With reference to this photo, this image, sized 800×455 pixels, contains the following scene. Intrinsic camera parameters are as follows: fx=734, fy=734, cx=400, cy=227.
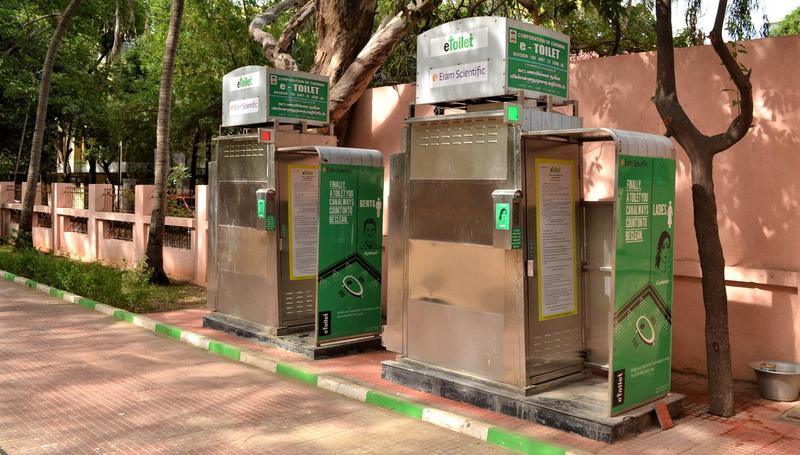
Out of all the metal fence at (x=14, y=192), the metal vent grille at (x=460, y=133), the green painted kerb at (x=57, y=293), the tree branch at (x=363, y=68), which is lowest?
the green painted kerb at (x=57, y=293)

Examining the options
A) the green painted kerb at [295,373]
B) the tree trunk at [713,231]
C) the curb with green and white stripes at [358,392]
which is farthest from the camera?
the green painted kerb at [295,373]

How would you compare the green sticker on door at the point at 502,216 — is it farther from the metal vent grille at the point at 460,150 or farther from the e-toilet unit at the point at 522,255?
the metal vent grille at the point at 460,150

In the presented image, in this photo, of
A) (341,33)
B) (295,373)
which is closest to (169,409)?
(295,373)

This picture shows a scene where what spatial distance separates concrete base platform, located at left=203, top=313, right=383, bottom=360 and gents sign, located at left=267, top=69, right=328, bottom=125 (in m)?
2.74

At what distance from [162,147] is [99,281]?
2.64 m

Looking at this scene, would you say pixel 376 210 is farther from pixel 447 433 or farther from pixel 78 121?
pixel 78 121

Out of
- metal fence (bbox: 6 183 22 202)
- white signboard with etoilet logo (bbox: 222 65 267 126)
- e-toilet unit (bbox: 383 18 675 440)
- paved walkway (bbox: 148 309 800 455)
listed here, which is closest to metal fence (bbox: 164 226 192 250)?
white signboard with etoilet logo (bbox: 222 65 267 126)

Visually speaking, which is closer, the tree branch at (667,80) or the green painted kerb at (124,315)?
the tree branch at (667,80)

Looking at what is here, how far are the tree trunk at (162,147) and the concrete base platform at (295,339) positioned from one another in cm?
405

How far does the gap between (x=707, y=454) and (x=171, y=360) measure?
596 centimetres

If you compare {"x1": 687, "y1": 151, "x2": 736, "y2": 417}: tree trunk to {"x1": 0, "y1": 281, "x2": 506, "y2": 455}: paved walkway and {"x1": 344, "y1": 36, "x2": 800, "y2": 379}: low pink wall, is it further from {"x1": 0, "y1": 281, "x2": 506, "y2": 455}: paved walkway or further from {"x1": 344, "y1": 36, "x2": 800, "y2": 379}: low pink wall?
{"x1": 0, "y1": 281, "x2": 506, "y2": 455}: paved walkway

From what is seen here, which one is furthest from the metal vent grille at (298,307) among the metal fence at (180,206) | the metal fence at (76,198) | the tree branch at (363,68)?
the metal fence at (76,198)

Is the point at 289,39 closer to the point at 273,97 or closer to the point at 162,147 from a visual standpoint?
the point at 162,147

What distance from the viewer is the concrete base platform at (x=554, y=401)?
5.84 metres
